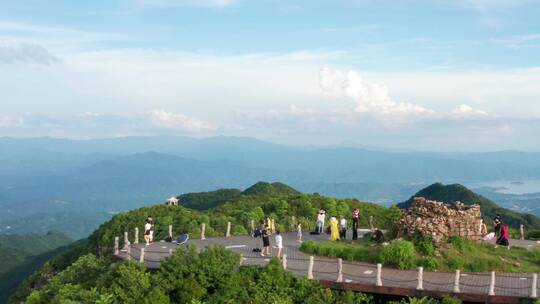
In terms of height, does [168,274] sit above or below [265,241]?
below

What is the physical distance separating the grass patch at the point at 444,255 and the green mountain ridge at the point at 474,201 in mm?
60159

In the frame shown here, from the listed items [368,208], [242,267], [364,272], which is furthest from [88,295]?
[368,208]

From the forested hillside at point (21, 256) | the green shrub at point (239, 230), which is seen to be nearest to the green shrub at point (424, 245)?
the green shrub at point (239, 230)

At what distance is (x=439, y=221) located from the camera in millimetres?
24391

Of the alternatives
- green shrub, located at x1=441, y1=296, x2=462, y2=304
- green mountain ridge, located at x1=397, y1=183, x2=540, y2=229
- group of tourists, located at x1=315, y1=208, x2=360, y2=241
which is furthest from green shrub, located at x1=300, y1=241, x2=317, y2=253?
green mountain ridge, located at x1=397, y1=183, x2=540, y2=229

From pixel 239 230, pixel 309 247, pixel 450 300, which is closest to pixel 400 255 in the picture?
pixel 450 300

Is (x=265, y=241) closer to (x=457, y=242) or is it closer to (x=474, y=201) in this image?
(x=457, y=242)

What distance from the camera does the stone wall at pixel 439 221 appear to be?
77.9 ft

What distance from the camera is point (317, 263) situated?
22.7 m

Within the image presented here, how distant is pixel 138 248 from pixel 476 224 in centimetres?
1682

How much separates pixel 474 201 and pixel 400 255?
268 ft

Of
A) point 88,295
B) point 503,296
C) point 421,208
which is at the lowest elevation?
point 88,295

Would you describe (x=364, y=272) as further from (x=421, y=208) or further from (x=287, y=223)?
(x=287, y=223)

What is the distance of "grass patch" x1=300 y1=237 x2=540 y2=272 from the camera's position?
2144 centimetres
